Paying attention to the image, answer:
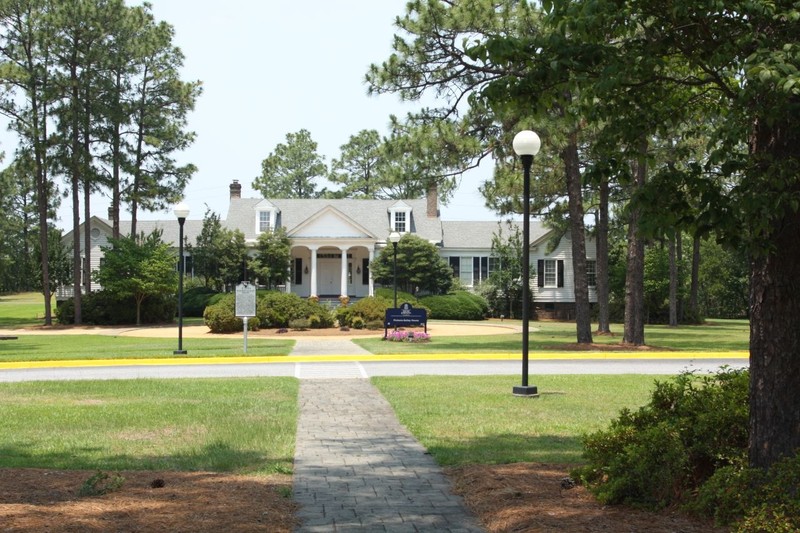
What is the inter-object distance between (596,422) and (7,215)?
94674 millimetres

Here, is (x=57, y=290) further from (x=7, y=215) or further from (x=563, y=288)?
(x=7, y=215)

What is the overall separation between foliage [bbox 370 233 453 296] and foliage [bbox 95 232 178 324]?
12814mm

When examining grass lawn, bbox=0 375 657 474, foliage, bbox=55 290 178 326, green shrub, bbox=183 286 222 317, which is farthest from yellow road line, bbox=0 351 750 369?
green shrub, bbox=183 286 222 317

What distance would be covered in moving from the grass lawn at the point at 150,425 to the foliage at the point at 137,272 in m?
28.9

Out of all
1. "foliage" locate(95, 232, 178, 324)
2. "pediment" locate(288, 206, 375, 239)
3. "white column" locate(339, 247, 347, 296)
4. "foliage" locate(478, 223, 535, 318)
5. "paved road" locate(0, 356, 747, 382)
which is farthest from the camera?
"pediment" locate(288, 206, 375, 239)

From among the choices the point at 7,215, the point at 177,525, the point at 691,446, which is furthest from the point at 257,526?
the point at 7,215

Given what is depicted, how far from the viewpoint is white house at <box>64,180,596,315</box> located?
175 ft

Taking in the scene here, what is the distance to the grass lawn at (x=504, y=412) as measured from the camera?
8.54 metres

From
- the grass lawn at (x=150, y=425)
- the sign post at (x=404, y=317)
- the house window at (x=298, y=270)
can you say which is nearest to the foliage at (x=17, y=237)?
the house window at (x=298, y=270)

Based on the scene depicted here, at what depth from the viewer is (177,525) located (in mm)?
5676

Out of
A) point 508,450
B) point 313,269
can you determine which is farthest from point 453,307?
point 508,450

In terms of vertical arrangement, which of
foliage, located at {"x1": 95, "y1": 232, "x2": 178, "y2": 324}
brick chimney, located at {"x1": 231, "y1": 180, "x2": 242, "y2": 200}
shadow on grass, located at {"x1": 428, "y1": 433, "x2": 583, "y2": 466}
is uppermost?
brick chimney, located at {"x1": 231, "y1": 180, "x2": 242, "y2": 200}

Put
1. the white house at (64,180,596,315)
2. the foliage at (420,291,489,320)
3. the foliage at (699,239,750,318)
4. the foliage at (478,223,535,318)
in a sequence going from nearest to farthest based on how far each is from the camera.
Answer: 1. the foliage at (420,291,489,320)
2. the foliage at (478,223,535,318)
3. the white house at (64,180,596,315)
4. the foliage at (699,239,750,318)

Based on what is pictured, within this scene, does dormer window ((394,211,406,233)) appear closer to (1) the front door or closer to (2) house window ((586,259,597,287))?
(1) the front door
